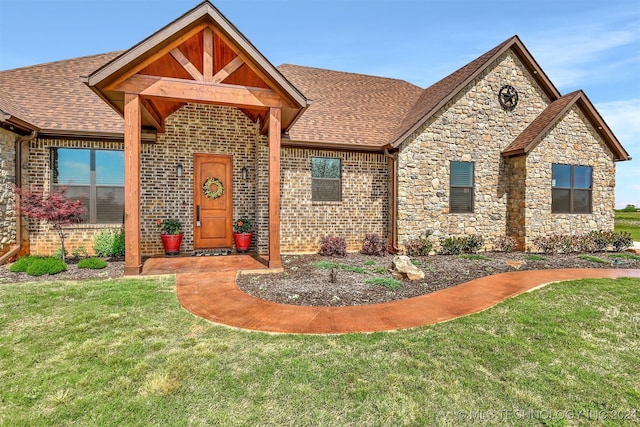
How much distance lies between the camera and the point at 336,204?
9492 mm

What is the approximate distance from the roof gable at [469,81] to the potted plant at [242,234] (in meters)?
5.23

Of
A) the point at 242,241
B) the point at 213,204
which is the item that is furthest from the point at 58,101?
the point at 242,241

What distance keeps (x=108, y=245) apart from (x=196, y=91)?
5.21 metres

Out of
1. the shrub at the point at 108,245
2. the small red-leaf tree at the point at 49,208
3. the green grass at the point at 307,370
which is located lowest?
the green grass at the point at 307,370

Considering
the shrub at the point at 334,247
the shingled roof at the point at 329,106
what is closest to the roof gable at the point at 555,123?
the shingled roof at the point at 329,106

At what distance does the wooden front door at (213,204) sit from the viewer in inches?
347

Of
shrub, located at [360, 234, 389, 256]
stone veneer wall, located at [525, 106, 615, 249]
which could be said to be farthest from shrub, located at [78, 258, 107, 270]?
stone veneer wall, located at [525, 106, 615, 249]

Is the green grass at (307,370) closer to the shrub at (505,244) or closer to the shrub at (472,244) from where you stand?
the shrub at (472,244)

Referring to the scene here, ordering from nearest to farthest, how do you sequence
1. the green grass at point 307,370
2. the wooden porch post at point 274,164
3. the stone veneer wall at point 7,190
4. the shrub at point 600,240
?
the green grass at point 307,370
the wooden porch post at point 274,164
the stone veneer wall at point 7,190
the shrub at point 600,240

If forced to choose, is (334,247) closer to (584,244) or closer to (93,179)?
(93,179)

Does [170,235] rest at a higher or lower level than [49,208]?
lower

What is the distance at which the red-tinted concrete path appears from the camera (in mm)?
3738

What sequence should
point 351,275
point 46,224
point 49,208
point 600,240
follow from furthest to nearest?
point 600,240, point 46,224, point 49,208, point 351,275

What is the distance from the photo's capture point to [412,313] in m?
4.16
